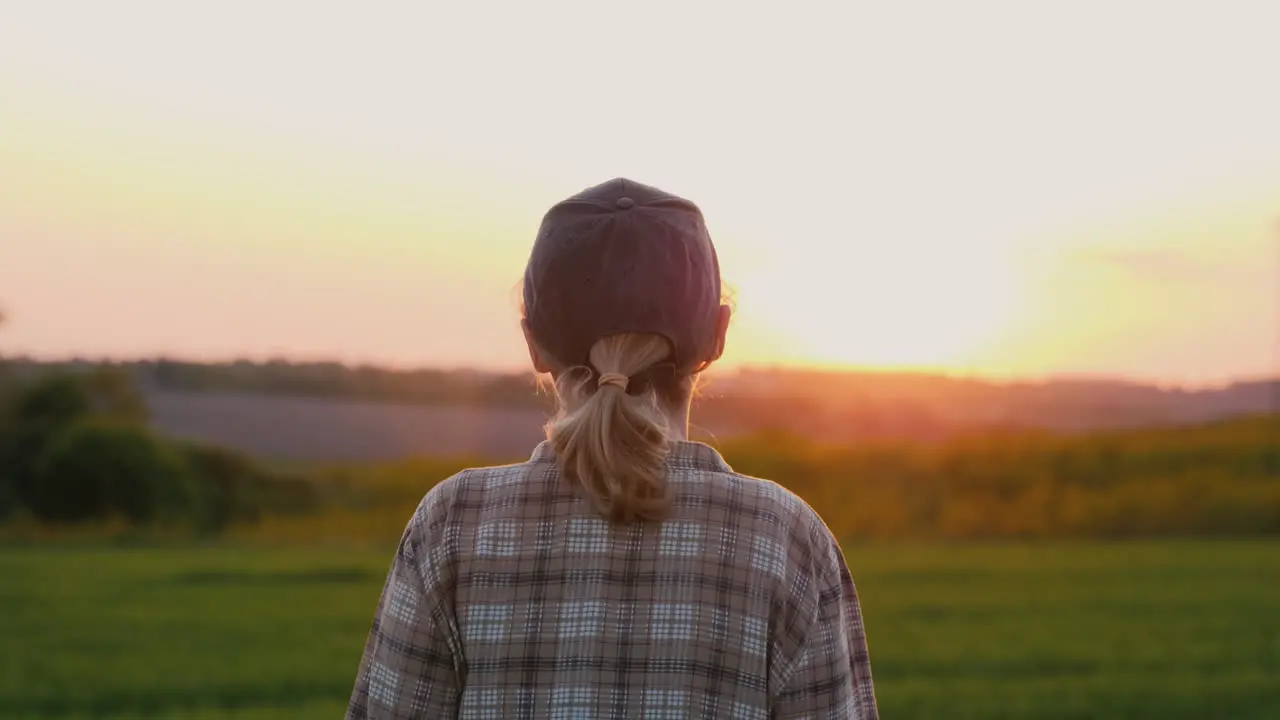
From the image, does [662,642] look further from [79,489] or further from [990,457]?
[990,457]

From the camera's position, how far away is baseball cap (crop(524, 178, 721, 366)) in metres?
1.66

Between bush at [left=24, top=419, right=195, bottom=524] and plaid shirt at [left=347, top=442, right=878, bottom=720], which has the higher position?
plaid shirt at [left=347, top=442, right=878, bottom=720]

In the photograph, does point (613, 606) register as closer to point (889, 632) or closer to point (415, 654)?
point (415, 654)

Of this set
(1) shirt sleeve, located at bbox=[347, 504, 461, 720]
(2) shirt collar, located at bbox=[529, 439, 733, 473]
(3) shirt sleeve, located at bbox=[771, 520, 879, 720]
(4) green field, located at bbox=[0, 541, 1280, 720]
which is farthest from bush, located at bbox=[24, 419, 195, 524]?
(3) shirt sleeve, located at bbox=[771, 520, 879, 720]

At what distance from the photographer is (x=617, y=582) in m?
1.60

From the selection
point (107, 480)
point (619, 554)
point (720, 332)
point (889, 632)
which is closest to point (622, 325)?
point (720, 332)

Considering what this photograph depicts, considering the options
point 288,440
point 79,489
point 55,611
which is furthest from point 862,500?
point 55,611

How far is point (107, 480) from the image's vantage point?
1970 cm

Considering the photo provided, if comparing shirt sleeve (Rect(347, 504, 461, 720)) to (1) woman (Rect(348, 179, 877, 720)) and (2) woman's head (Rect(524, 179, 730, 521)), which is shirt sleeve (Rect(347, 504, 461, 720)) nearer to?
(1) woman (Rect(348, 179, 877, 720))

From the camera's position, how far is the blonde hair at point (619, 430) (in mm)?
1586

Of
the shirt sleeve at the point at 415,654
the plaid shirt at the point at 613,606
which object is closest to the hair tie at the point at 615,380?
the plaid shirt at the point at 613,606

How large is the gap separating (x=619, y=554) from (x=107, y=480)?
19624 millimetres

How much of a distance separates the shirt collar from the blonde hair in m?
0.02

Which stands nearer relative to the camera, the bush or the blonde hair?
the blonde hair
